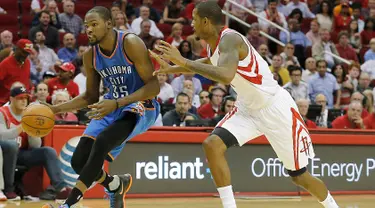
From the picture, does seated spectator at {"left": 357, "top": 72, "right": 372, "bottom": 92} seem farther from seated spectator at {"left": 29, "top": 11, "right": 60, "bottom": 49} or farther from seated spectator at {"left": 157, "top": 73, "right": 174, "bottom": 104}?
seated spectator at {"left": 29, "top": 11, "right": 60, "bottom": 49}

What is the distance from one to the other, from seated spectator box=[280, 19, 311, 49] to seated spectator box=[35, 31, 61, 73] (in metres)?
5.49

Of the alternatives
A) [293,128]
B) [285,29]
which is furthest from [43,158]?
[285,29]

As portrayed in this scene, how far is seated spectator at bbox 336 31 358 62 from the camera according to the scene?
662 inches

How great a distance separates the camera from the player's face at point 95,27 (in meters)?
6.64

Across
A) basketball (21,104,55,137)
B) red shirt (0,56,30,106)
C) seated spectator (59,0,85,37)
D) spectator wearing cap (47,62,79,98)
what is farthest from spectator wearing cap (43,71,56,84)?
basketball (21,104,55,137)

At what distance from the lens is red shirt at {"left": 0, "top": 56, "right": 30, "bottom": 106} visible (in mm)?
11328

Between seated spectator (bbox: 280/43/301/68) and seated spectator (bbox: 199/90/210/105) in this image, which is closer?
seated spectator (bbox: 199/90/210/105)

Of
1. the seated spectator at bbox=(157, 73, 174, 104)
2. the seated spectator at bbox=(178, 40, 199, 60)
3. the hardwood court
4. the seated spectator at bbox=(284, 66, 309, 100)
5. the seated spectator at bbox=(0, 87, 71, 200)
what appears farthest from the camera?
the seated spectator at bbox=(178, 40, 199, 60)

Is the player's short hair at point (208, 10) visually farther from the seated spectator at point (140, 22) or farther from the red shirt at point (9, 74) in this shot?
the seated spectator at point (140, 22)

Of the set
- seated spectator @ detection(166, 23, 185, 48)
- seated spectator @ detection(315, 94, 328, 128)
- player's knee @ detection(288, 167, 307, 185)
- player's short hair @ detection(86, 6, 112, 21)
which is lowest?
seated spectator @ detection(315, 94, 328, 128)

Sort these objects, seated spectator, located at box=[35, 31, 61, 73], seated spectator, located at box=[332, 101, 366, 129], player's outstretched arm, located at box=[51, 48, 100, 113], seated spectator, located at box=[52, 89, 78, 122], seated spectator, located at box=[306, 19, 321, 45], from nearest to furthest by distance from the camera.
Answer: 1. player's outstretched arm, located at box=[51, 48, 100, 113]
2. seated spectator, located at box=[52, 89, 78, 122]
3. seated spectator, located at box=[332, 101, 366, 129]
4. seated spectator, located at box=[35, 31, 61, 73]
5. seated spectator, located at box=[306, 19, 321, 45]

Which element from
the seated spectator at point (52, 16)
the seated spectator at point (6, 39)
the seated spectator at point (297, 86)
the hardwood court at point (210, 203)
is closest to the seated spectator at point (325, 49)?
the seated spectator at point (297, 86)

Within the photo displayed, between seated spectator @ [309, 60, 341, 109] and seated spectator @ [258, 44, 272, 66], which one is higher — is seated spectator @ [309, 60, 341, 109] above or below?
below

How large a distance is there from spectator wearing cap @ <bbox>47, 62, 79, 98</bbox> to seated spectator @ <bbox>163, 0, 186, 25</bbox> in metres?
4.61
